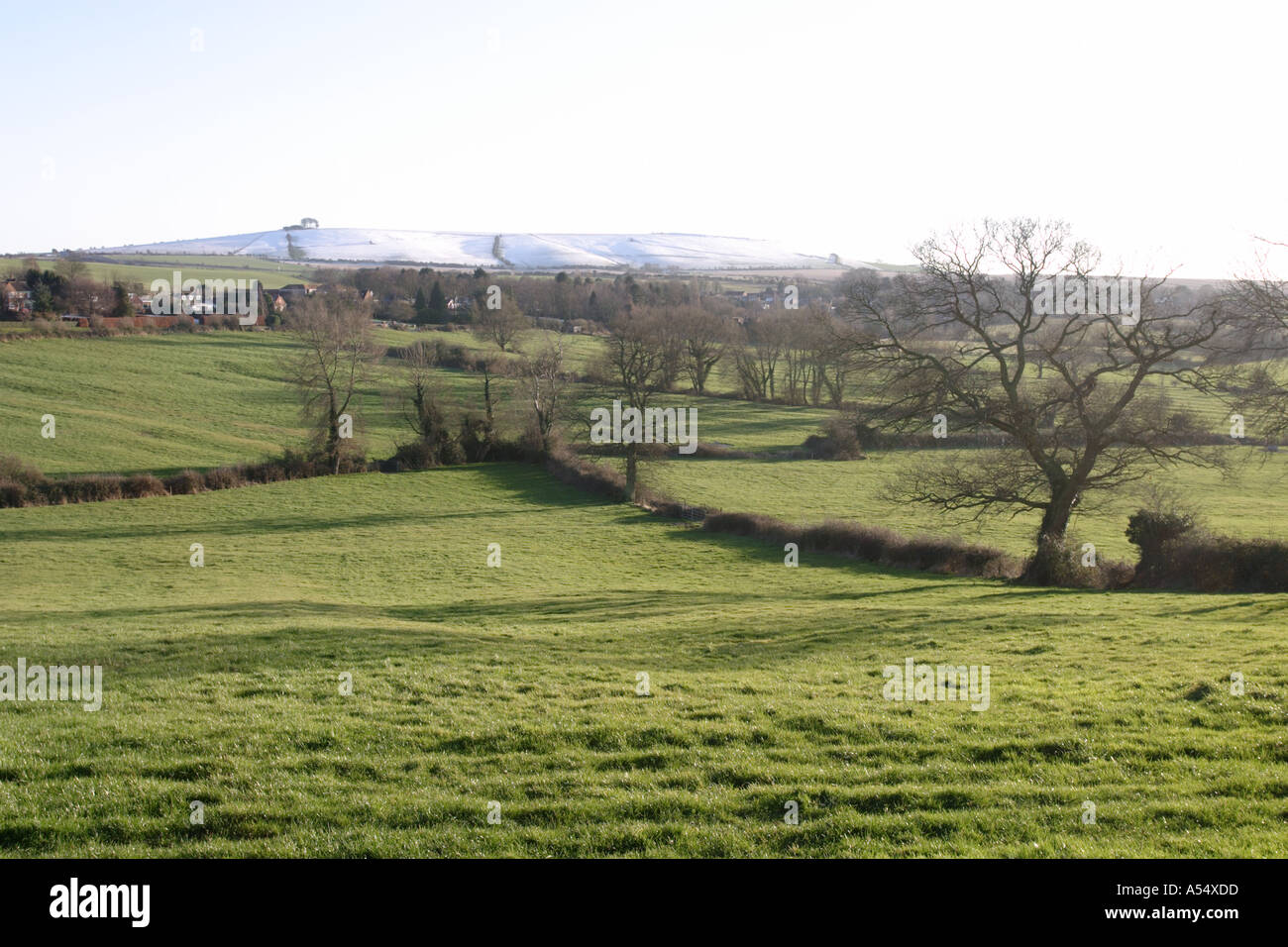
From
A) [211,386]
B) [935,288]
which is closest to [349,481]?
[211,386]

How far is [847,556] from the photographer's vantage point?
3516cm

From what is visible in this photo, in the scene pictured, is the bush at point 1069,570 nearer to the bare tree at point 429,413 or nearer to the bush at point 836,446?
the bush at point 836,446

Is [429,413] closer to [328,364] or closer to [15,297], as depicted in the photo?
[328,364]

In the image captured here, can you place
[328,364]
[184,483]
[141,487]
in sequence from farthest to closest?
1. [328,364]
2. [184,483]
3. [141,487]

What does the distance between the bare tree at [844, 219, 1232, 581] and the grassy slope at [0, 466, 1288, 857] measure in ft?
19.2

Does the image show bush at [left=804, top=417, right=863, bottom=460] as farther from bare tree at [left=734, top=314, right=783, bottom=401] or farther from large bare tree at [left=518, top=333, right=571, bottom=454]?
large bare tree at [left=518, top=333, right=571, bottom=454]

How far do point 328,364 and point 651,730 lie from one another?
52943mm

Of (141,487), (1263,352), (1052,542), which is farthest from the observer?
(141,487)

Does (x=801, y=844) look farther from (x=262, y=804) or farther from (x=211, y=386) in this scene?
(x=211, y=386)

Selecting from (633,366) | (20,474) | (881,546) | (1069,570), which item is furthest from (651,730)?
(20,474)

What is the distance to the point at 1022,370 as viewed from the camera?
29.1 metres

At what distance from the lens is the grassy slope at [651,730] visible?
24.5 ft

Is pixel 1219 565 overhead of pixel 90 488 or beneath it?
overhead

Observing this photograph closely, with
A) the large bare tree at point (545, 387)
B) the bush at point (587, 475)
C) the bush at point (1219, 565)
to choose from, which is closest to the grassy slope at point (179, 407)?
the large bare tree at point (545, 387)
